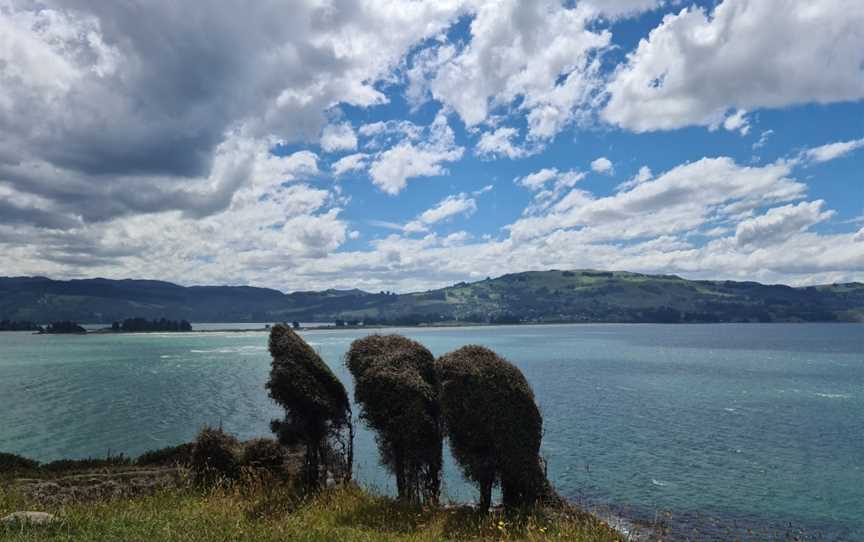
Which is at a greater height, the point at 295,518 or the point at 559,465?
the point at 295,518

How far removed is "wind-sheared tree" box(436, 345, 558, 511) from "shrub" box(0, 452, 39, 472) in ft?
108

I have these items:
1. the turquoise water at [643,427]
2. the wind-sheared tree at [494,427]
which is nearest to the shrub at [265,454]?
the turquoise water at [643,427]

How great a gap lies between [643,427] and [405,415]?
48.8 meters

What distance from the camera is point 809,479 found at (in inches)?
1850

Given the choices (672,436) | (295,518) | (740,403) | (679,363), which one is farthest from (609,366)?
(295,518)

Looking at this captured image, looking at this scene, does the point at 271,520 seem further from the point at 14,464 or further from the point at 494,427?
the point at 14,464

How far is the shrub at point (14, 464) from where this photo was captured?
38.3 meters

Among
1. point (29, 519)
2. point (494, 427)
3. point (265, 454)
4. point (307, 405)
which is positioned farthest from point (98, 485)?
point (494, 427)

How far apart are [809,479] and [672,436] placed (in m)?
16.7

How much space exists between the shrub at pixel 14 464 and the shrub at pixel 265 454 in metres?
18.0

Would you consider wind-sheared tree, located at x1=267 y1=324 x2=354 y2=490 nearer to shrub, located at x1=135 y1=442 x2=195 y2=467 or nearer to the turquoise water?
the turquoise water

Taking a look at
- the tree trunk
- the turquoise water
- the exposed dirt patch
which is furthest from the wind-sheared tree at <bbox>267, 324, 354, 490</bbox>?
the tree trunk

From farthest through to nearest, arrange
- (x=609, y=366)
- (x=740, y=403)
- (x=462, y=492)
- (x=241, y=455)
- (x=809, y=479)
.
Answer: (x=609, y=366), (x=740, y=403), (x=809, y=479), (x=462, y=492), (x=241, y=455)

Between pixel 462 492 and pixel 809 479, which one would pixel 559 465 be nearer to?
pixel 462 492
